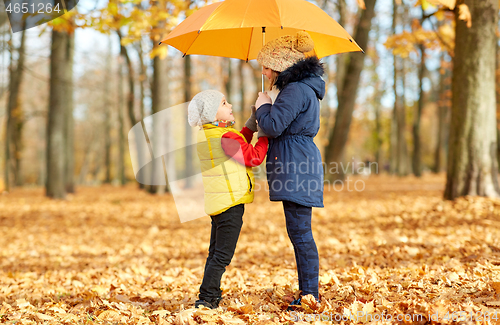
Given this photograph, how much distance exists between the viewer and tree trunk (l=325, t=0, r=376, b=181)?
35.9ft

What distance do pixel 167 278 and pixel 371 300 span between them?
220cm

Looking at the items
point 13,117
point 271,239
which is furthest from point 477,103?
point 13,117

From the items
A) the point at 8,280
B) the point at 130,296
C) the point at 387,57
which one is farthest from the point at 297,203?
the point at 387,57

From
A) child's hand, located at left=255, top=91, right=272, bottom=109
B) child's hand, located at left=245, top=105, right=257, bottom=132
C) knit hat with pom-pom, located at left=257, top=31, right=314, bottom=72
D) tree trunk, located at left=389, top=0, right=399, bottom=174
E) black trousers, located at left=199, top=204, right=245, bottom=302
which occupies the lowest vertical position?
black trousers, located at left=199, top=204, right=245, bottom=302

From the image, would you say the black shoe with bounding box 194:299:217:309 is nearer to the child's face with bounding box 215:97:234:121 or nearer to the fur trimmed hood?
the child's face with bounding box 215:97:234:121

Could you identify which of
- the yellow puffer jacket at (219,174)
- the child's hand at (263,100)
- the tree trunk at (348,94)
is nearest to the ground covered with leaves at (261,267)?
the yellow puffer jacket at (219,174)

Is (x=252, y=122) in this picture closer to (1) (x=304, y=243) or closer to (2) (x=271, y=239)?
(1) (x=304, y=243)

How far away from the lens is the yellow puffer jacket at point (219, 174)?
276 centimetres

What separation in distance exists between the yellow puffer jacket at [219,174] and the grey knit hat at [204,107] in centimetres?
6

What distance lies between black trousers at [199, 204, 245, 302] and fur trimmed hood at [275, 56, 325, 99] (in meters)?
0.96

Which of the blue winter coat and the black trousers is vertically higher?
the blue winter coat

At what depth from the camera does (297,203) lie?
2713 millimetres

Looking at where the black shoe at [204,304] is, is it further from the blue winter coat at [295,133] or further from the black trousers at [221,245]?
the blue winter coat at [295,133]

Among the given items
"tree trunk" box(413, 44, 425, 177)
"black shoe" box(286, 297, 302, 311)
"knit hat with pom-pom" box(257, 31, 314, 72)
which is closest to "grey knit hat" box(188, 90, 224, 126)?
"knit hat with pom-pom" box(257, 31, 314, 72)
